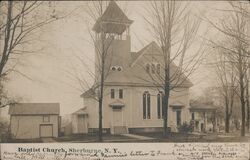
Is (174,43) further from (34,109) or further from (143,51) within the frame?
(34,109)

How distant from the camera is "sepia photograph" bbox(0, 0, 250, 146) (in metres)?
3.15

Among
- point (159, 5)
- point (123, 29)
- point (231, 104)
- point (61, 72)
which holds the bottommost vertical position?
point (231, 104)

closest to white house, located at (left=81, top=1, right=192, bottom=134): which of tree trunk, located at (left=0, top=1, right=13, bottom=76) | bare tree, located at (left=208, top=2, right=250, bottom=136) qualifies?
bare tree, located at (left=208, top=2, right=250, bottom=136)

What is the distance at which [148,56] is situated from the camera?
10.8 ft

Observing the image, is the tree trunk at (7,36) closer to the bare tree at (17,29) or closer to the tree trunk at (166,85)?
the bare tree at (17,29)

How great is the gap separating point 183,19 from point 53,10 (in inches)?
52.8

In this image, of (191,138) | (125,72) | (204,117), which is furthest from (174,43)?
(191,138)

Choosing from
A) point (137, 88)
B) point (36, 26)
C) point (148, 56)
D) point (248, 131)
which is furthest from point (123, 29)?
point (248, 131)

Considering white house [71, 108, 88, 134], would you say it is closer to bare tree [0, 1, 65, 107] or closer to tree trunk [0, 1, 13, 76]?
bare tree [0, 1, 65, 107]

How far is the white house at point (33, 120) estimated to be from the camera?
3125 mm

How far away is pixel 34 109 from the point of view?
3.12 metres

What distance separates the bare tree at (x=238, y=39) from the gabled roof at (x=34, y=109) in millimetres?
1768

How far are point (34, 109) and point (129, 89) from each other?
974 mm

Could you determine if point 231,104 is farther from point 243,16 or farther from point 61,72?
point 61,72
